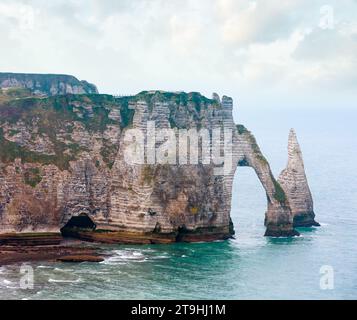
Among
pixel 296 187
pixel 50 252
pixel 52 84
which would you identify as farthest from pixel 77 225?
pixel 52 84

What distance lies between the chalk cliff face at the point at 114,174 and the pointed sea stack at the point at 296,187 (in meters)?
3.40

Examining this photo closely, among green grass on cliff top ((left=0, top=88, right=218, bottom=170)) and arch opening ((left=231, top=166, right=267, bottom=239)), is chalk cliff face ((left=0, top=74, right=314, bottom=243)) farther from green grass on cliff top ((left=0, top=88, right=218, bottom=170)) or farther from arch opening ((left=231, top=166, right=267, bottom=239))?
arch opening ((left=231, top=166, right=267, bottom=239))

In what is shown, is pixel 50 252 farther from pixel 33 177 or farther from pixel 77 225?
pixel 33 177

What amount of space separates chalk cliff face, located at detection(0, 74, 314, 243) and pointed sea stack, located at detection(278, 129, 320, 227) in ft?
11.2

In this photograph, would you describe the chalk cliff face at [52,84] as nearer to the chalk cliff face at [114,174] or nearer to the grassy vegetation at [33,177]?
the chalk cliff face at [114,174]

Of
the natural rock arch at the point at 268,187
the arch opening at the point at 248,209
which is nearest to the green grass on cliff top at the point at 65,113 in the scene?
the natural rock arch at the point at 268,187

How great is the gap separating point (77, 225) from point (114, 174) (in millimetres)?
8382

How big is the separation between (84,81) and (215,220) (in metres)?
49.5

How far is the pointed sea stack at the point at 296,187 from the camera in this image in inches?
5123

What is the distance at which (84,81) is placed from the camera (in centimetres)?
15862

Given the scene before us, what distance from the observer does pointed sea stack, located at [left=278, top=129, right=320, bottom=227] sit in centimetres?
13012

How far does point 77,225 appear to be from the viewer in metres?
119
